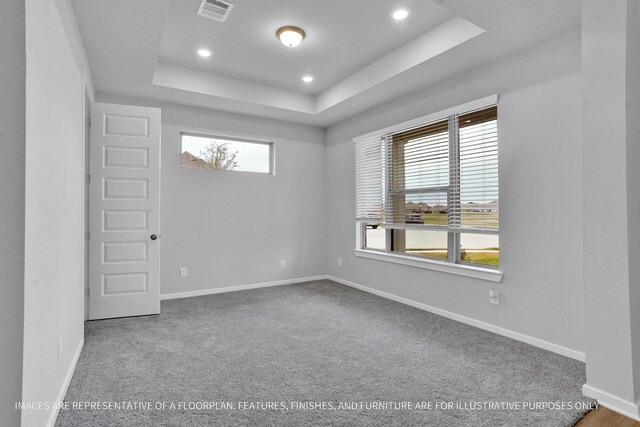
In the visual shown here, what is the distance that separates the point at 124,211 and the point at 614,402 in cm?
422

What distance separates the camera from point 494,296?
319cm

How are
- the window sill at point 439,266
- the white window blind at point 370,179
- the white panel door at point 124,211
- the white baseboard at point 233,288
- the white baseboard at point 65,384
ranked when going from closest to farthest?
the white baseboard at point 65,384, the window sill at point 439,266, the white panel door at point 124,211, the white baseboard at point 233,288, the white window blind at point 370,179

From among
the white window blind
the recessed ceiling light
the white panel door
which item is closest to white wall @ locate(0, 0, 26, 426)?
the white panel door

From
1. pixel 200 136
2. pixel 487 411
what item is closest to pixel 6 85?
pixel 487 411

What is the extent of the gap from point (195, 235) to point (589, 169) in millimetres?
4157

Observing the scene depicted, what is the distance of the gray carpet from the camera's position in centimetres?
191

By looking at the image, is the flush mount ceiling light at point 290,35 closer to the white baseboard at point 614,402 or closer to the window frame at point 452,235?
the window frame at point 452,235

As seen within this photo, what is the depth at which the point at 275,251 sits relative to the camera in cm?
523

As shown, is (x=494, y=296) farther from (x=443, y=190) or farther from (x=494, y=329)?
(x=443, y=190)

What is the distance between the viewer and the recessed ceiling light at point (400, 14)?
288cm

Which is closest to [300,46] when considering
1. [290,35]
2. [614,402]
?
[290,35]

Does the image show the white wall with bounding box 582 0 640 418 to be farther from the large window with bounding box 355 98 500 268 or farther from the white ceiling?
the large window with bounding box 355 98 500 268

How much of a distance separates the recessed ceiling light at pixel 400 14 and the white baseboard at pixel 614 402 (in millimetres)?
2938

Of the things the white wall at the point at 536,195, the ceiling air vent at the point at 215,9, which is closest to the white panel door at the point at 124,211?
the ceiling air vent at the point at 215,9
